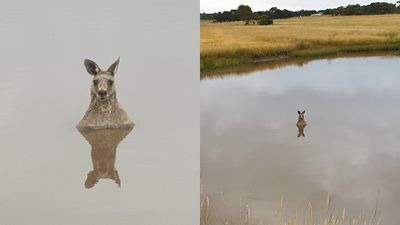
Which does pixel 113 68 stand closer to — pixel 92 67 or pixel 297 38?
pixel 92 67

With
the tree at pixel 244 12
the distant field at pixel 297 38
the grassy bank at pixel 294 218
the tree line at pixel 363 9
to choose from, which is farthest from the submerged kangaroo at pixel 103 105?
the tree line at pixel 363 9

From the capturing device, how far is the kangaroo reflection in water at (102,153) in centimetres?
242

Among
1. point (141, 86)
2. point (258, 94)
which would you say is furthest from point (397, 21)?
point (141, 86)

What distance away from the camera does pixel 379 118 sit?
15.2 feet

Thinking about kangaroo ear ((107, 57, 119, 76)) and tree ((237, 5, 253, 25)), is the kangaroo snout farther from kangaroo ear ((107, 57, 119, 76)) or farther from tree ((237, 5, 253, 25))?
tree ((237, 5, 253, 25))

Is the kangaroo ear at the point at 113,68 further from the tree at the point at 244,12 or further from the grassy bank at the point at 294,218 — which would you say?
the tree at the point at 244,12

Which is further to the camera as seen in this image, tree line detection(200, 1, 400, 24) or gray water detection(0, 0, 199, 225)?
tree line detection(200, 1, 400, 24)

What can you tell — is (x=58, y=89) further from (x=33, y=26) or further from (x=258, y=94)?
(x=258, y=94)

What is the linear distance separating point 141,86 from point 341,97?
2960 mm

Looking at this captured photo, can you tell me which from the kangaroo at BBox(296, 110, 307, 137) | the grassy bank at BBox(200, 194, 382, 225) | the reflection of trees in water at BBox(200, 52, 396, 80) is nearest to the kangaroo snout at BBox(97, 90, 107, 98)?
the grassy bank at BBox(200, 194, 382, 225)

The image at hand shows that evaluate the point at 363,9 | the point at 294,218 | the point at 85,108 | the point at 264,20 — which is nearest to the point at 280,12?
the point at 264,20

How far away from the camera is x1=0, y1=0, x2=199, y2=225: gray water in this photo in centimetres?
229

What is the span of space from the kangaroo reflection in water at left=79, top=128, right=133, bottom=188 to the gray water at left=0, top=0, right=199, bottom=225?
0.07 feet

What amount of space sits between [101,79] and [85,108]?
0.18 metres
